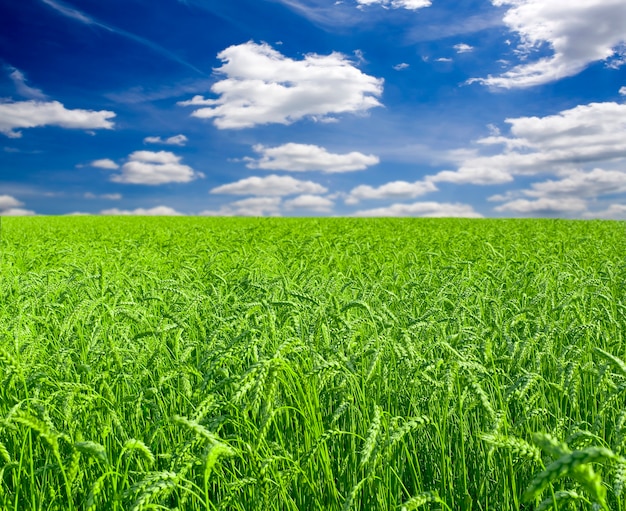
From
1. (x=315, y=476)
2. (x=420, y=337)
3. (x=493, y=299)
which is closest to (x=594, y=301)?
(x=493, y=299)

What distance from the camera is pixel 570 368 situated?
2.41m

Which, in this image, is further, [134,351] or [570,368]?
[134,351]

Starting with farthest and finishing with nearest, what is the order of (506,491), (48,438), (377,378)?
1. (377,378)
2. (506,491)
3. (48,438)

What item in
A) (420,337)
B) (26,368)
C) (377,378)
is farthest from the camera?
(420,337)

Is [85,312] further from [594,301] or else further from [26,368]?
[594,301]

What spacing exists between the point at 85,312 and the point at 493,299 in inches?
126

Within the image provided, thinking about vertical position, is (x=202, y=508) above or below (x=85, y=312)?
below

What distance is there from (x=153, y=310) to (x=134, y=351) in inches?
73.9

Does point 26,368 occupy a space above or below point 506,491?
above

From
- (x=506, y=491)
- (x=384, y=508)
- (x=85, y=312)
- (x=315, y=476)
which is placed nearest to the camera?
(x=384, y=508)

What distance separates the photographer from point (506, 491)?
2.36m

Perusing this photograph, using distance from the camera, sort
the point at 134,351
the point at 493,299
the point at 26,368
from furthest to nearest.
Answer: the point at 493,299 < the point at 134,351 < the point at 26,368

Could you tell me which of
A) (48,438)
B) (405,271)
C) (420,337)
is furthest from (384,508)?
(405,271)

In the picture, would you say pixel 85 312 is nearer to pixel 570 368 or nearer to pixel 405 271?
pixel 570 368
